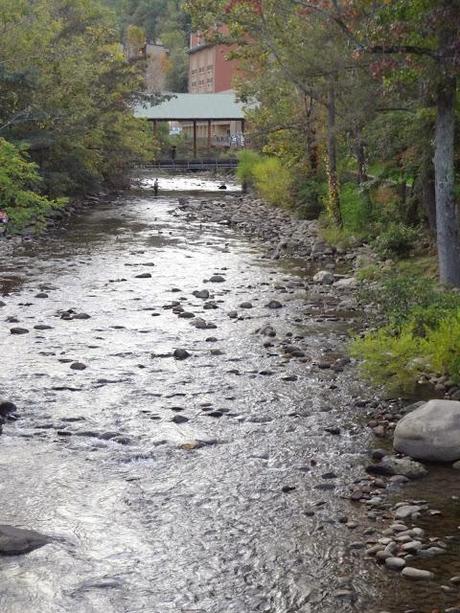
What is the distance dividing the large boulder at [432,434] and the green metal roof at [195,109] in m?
51.1

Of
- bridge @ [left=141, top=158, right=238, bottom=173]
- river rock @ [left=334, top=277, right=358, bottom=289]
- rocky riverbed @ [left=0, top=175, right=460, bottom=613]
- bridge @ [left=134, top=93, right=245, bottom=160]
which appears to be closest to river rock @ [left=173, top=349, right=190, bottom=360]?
rocky riverbed @ [left=0, top=175, right=460, bottom=613]

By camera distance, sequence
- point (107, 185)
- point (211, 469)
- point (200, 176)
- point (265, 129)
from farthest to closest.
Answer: point (200, 176)
point (107, 185)
point (265, 129)
point (211, 469)

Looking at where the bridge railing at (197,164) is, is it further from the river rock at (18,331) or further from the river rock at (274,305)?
the river rock at (18,331)

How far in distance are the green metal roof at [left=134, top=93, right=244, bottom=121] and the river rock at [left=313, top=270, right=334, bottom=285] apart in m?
42.4

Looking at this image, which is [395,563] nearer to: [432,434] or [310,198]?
[432,434]

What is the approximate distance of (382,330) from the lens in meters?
9.45

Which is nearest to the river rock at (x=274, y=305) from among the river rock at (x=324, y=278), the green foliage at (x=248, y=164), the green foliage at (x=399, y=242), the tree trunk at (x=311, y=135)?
the river rock at (x=324, y=278)

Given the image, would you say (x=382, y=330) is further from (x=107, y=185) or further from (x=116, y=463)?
(x=107, y=185)

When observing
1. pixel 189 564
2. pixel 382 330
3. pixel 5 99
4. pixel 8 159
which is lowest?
pixel 189 564

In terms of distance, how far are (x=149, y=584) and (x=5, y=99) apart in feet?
68.3

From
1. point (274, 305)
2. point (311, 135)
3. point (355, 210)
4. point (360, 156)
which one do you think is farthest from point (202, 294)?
point (311, 135)

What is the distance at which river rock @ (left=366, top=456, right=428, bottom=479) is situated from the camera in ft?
22.4

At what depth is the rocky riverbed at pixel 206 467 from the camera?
521 cm

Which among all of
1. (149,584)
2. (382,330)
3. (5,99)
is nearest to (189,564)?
(149,584)
